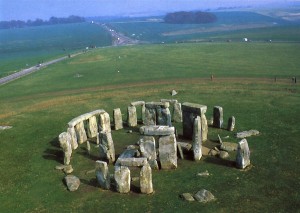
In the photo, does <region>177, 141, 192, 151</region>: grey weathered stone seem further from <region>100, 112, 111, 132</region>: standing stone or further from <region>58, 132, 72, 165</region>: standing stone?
<region>58, 132, 72, 165</region>: standing stone

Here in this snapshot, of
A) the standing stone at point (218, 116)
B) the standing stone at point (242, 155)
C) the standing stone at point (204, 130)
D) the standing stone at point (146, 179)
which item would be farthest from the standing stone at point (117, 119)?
the standing stone at point (242, 155)

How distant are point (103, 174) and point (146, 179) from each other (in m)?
2.74

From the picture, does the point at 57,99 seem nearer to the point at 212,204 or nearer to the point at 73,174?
the point at 73,174

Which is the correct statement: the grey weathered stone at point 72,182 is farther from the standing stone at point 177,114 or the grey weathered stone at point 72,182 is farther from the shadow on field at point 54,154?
the standing stone at point 177,114

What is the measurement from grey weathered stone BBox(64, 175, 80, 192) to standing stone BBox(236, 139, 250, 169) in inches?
388

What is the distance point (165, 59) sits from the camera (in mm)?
80312

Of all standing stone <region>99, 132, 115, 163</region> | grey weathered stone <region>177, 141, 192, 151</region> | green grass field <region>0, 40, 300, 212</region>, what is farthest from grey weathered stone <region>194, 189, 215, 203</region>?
standing stone <region>99, 132, 115, 163</region>

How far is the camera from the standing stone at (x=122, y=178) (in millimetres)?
21281

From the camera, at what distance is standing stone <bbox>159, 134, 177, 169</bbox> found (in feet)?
78.6

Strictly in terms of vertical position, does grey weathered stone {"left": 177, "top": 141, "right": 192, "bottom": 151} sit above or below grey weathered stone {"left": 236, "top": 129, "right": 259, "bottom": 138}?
above

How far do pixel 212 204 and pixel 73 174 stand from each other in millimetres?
9319

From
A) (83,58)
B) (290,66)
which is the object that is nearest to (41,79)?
(83,58)

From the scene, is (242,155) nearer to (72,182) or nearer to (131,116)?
(72,182)

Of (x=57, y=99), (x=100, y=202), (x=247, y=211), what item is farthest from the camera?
(x=57, y=99)
